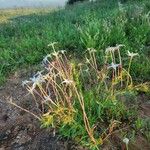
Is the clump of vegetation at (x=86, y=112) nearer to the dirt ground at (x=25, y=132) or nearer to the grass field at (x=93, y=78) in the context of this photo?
the grass field at (x=93, y=78)

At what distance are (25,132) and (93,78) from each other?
63.6 inches

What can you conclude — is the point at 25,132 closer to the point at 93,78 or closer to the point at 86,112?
the point at 86,112

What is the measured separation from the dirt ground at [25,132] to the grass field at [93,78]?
0.12 m

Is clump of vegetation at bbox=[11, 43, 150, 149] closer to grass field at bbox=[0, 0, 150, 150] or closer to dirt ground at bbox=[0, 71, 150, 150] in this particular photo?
grass field at bbox=[0, 0, 150, 150]

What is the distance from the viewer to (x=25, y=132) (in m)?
7.19

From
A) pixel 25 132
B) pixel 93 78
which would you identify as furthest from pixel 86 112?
pixel 93 78

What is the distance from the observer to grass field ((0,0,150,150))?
6406 mm

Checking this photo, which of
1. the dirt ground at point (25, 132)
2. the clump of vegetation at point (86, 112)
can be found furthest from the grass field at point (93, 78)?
the dirt ground at point (25, 132)

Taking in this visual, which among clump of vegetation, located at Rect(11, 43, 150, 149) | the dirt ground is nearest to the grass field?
clump of vegetation, located at Rect(11, 43, 150, 149)

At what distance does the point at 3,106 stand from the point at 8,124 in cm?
76

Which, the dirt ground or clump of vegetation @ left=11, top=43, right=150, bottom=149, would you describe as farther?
the dirt ground

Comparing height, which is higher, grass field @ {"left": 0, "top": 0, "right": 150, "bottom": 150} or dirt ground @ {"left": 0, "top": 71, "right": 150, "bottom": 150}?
grass field @ {"left": 0, "top": 0, "right": 150, "bottom": 150}

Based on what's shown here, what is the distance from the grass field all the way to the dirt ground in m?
0.12

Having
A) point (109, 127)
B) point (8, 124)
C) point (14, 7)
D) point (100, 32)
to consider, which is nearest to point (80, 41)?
point (100, 32)
